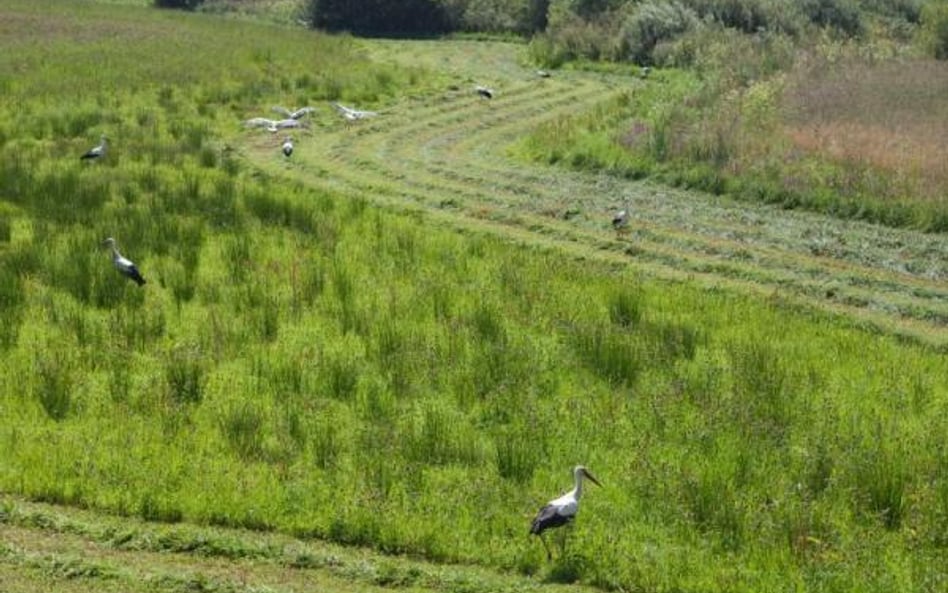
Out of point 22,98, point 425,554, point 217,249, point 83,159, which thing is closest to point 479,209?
point 217,249

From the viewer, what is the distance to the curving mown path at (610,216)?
15547 millimetres

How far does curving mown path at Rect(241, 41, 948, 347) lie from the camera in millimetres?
15547

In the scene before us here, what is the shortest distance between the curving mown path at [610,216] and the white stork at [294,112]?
44cm

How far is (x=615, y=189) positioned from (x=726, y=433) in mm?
11678

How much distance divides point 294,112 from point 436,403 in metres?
19.2

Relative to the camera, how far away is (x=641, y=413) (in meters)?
11.0

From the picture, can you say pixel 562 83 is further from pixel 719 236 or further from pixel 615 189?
pixel 719 236

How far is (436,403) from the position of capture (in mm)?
11125

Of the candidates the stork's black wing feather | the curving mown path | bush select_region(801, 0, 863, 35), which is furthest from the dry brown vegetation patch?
bush select_region(801, 0, 863, 35)

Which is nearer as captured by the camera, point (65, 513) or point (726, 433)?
point (65, 513)

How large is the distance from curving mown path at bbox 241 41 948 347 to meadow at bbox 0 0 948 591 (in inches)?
22.0

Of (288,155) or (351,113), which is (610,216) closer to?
(288,155)

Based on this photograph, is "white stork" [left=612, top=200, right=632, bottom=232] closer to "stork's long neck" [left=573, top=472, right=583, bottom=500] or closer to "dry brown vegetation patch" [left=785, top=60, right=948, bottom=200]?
"dry brown vegetation patch" [left=785, top=60, right=948, bottom=200]

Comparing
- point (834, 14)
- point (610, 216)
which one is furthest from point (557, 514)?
point (834, 14)
